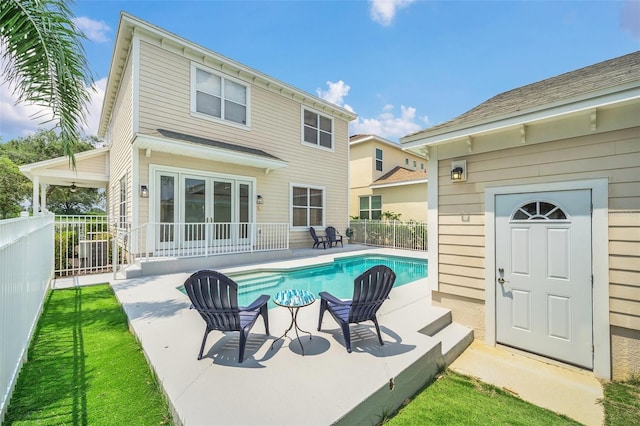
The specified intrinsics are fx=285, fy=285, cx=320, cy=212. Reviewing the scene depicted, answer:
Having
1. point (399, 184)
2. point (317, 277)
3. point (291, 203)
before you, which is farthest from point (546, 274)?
point (399, 184)

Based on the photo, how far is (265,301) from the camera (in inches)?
142

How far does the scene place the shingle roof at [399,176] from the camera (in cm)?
1560

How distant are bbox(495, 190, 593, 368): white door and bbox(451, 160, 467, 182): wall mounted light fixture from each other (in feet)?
2.03

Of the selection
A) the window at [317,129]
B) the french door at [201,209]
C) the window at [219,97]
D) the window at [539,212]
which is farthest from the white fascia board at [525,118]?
the window at [317,129]

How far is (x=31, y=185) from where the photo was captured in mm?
19828

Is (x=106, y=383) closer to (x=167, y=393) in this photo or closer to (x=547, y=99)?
(x=167, y=393)

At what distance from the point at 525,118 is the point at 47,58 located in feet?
20.0

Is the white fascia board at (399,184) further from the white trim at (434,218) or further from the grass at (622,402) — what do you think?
the grass at (622,402)

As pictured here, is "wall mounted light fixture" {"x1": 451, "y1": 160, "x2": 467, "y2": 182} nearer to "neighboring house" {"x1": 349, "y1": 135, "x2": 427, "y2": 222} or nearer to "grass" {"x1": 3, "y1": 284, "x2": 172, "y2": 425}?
"grass" {"x1": 3, "y1": 284, "x2": 172, "y2": 425}

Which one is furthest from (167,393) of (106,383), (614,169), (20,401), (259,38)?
(259,38)

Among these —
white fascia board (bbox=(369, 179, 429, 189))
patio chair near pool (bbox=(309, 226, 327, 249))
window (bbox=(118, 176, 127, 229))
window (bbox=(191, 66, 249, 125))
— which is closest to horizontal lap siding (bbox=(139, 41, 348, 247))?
window (bbox=(191, 66, 249, 125))

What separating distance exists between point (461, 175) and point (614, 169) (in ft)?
5.85

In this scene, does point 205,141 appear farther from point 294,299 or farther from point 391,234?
point 391,234

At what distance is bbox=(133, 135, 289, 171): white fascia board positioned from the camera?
771cm
